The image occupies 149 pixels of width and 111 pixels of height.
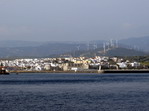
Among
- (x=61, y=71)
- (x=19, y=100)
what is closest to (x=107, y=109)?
(x=19, y=100)

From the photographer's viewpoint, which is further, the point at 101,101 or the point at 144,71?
the point at 144,71

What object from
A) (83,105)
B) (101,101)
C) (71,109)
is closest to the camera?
(71,109)

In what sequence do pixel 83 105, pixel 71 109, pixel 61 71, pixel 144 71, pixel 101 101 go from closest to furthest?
pixel 71 109
pixel 83 105
pixel 101 101
pixel 144 71
pixel 61 71

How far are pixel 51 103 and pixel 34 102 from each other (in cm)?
150

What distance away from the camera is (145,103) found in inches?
1353

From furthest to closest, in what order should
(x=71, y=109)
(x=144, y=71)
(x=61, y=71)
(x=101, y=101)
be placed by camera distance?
(x=61, y=71) < (x=144, y=71) < (x=101, y=101) < (x=71, y=109)

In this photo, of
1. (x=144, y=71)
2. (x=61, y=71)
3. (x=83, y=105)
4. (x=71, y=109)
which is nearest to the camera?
(x=71, y=109)

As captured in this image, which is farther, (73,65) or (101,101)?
(73,65)

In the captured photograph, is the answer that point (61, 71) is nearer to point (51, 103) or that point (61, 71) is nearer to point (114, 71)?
point (114, 71)

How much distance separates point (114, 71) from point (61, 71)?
2016 centimetres

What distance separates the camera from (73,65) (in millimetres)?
175625

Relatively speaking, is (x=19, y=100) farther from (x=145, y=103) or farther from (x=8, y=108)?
(x=145, y=103)

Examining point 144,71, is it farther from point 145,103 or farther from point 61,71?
point 145,103

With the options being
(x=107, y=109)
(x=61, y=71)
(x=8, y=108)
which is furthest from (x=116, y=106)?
(x=61, y=71)
